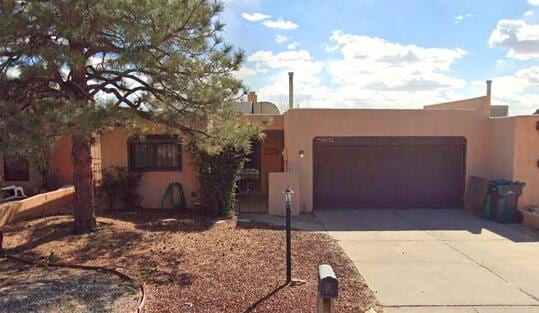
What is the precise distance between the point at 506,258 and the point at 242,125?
533cm

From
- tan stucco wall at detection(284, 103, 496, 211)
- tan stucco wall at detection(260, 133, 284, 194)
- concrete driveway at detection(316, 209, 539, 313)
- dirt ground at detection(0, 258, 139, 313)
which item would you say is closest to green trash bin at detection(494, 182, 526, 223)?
concrete driveway at detection(316, 209, 539, 313)

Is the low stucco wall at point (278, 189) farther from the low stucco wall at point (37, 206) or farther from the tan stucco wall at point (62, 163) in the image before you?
the tan stucco wall at point (62, 163)

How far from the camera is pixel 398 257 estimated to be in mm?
6949

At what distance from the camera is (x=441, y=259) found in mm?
6836

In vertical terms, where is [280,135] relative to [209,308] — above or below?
above

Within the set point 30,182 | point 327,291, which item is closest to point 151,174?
point 30,182

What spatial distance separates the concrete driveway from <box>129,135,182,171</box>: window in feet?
14.8

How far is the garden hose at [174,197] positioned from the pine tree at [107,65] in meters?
3.53

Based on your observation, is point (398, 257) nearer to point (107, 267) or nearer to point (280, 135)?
A: point (107, 267)

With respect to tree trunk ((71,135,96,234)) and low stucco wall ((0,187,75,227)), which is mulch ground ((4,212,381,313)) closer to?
tree trunk ((71,135,96,234))

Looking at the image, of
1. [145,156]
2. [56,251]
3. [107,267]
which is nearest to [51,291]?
[107,267]

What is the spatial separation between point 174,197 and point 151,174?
3.07 ft

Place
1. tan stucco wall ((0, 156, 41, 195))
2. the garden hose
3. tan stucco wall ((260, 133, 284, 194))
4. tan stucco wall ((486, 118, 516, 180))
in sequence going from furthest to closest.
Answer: tan stucco wall ((260, 133, 284, 194)) < tan stucco wall ((0, 156, 41, 195)) < the garden hose < tan stucco wall ((486, 118, 516, 180))

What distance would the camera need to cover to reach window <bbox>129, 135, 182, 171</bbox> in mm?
11266
